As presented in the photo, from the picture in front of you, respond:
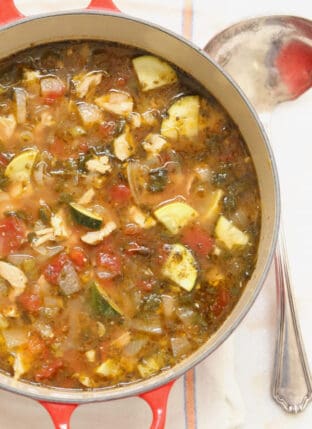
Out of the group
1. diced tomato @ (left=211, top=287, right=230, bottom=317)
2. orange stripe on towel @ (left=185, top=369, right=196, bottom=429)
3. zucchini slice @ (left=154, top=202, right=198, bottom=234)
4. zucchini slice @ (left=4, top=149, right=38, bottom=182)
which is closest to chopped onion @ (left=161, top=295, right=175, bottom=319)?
diced tomato @ (left=211, top=287, right=230, bottom=317)

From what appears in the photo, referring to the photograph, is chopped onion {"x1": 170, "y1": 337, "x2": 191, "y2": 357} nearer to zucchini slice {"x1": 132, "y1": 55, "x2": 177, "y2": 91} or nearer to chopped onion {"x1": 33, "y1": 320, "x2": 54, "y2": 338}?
chopped onion {"x1": 33, "y1": 320, "x2": 54, "y2": 338}

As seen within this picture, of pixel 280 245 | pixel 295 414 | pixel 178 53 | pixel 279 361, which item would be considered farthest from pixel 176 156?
pixel 295 414

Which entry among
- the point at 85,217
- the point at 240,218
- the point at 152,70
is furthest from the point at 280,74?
the point at 85,217

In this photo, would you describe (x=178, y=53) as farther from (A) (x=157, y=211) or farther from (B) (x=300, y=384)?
(B) (x=300, y=384)

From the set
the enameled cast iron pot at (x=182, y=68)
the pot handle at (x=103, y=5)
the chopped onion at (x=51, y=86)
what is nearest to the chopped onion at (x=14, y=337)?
the enameled cast iron pot at (x=182, y=68)

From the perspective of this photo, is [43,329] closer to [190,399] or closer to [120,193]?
[120,193]
